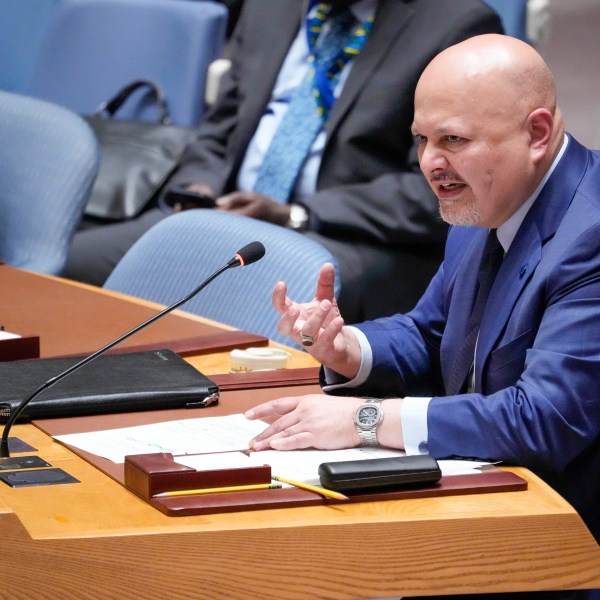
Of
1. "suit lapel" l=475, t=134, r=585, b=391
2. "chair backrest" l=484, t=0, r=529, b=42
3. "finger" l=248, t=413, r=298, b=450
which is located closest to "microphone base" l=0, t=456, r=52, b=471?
"finger" l=248, t=413, r=298, b=450

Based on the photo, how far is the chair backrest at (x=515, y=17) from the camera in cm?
380

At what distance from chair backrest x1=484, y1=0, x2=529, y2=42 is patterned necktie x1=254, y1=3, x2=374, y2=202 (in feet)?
1.64

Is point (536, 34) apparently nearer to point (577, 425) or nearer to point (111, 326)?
point (111, 326)

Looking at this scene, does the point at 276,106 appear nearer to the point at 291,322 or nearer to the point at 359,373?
the point at 359,373

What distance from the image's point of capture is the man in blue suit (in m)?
1.63

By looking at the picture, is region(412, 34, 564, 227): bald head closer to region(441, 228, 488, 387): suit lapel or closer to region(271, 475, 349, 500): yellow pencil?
region(441, 228, 488, 387): suit lapel

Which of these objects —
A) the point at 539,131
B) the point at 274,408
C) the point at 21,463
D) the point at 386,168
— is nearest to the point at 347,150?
the point at 386,168

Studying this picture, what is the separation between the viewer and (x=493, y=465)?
5.33 ft

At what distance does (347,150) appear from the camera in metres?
3.45

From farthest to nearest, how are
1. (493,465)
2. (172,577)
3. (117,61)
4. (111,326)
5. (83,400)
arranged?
(117,61) → (111,326) → (83,400) → (493,465) → (172,577)

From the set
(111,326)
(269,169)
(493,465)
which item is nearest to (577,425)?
(493,465)

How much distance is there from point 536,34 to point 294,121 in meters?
0.78

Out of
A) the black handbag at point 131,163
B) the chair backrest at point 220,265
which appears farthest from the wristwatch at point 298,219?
the chair backrest at point 220,265

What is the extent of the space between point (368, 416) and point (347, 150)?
6.16ft
